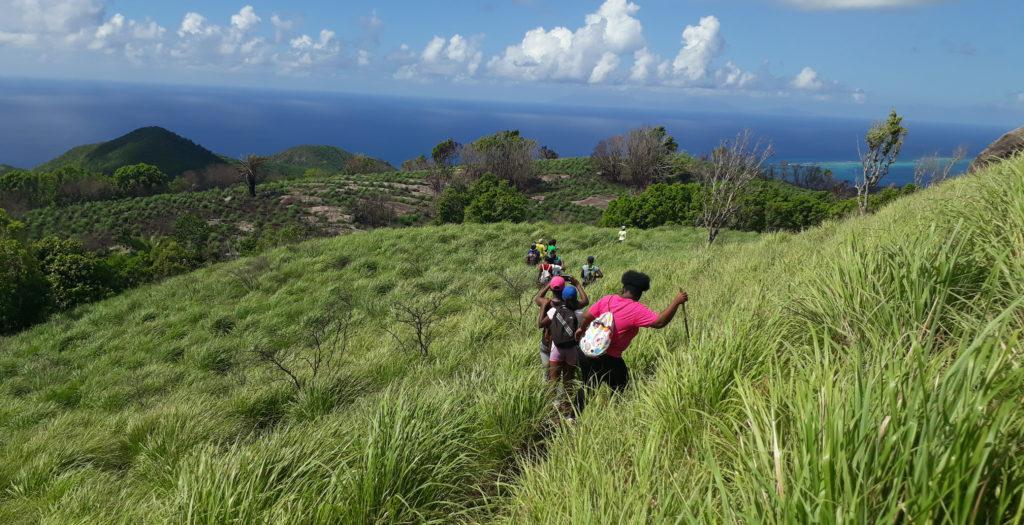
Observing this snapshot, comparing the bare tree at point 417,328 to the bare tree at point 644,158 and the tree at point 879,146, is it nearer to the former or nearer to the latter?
the tree at point 879,146

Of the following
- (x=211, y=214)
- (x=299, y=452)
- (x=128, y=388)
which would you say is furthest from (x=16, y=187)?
(x=299, y=452)

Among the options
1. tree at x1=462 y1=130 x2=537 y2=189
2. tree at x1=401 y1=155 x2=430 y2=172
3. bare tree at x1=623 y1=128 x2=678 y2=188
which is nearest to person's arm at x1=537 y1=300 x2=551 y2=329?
tree at x1=462 y1=130 x2=537 y2=189

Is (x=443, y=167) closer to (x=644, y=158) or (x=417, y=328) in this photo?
(x=644, y=158)

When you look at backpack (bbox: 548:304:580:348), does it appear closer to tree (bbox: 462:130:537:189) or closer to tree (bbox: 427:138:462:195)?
tree (bbox: 427:138:462:195)

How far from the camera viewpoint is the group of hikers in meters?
4.04

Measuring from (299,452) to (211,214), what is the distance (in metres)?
52.5

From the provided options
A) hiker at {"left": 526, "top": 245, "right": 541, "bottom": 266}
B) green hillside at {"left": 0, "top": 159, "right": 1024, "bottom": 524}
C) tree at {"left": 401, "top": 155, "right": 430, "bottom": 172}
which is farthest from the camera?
tree at {"left": 401, "top": 155, "right": 430, "bottom": 172}

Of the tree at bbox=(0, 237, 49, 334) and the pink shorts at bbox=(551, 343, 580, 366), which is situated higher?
the pink shorts at bbox=(551, 343, 580, 366)

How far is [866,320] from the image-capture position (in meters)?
2.98

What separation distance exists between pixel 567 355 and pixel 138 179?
82.9 metres

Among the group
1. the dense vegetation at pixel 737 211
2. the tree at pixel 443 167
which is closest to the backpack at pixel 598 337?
the dense vegetation at pixel 737 211

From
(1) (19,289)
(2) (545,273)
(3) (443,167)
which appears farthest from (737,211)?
(3) (443,167)

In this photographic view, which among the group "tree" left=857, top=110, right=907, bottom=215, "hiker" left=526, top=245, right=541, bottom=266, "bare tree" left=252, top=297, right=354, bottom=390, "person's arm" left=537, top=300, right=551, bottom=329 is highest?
"tree" left=857, top=110, right=907, bottom=215

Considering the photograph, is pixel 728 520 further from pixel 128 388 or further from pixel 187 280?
pixel 187 280
